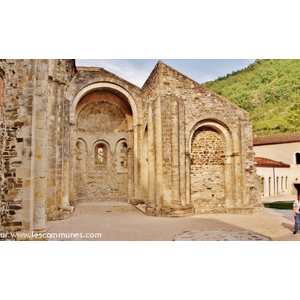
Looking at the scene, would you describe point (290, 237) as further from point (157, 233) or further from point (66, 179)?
point (66, 179)

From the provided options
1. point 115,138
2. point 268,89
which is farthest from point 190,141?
point 115,138

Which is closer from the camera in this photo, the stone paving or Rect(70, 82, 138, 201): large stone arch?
the stone paving

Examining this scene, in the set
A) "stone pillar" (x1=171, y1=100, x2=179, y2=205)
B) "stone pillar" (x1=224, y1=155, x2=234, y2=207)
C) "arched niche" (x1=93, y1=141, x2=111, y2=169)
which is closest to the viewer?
"stone pillar" (x1=171, y1=100, x2=179, y2=205)

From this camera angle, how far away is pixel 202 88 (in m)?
11.3

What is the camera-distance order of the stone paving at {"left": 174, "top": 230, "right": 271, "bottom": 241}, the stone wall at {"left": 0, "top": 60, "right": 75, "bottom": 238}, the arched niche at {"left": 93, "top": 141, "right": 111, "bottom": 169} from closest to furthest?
the stone wall at {"left": 0, "top": 60, "right": 75, "bottom": 238} → the stone paving at {"left": 174, "top": 230, "right": 271, "bottom": 241} → the arched niche at {"left": 93, "top": 141, "right": 111, "bottom": 169}

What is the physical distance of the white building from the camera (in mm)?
17734

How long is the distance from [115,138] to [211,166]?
7065mm

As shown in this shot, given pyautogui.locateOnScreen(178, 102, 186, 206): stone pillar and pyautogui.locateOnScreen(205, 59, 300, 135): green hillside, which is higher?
pyautogui.locateOnScreen(205, 59, 300, 135): green hillside

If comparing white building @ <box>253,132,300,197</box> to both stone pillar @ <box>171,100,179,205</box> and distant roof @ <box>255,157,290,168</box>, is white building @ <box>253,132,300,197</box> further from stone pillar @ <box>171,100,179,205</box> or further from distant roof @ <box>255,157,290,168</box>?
stone pillar @ <box>171,100,179,205</box>

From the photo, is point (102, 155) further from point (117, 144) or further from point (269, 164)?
point (269, 164)

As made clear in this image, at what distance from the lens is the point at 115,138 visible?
662 inches

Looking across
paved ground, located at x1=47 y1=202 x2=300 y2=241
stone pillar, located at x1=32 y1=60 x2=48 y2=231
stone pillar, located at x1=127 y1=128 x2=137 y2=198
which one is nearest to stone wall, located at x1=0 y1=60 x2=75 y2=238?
stone pillar, located at x1=32 y1=60 x2=48 y2=231

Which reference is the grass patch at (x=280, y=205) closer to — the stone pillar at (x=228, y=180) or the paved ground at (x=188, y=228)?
the paved ground at (x=188, y=228)

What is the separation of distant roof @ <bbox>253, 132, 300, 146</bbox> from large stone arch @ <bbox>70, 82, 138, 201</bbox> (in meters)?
10.1
